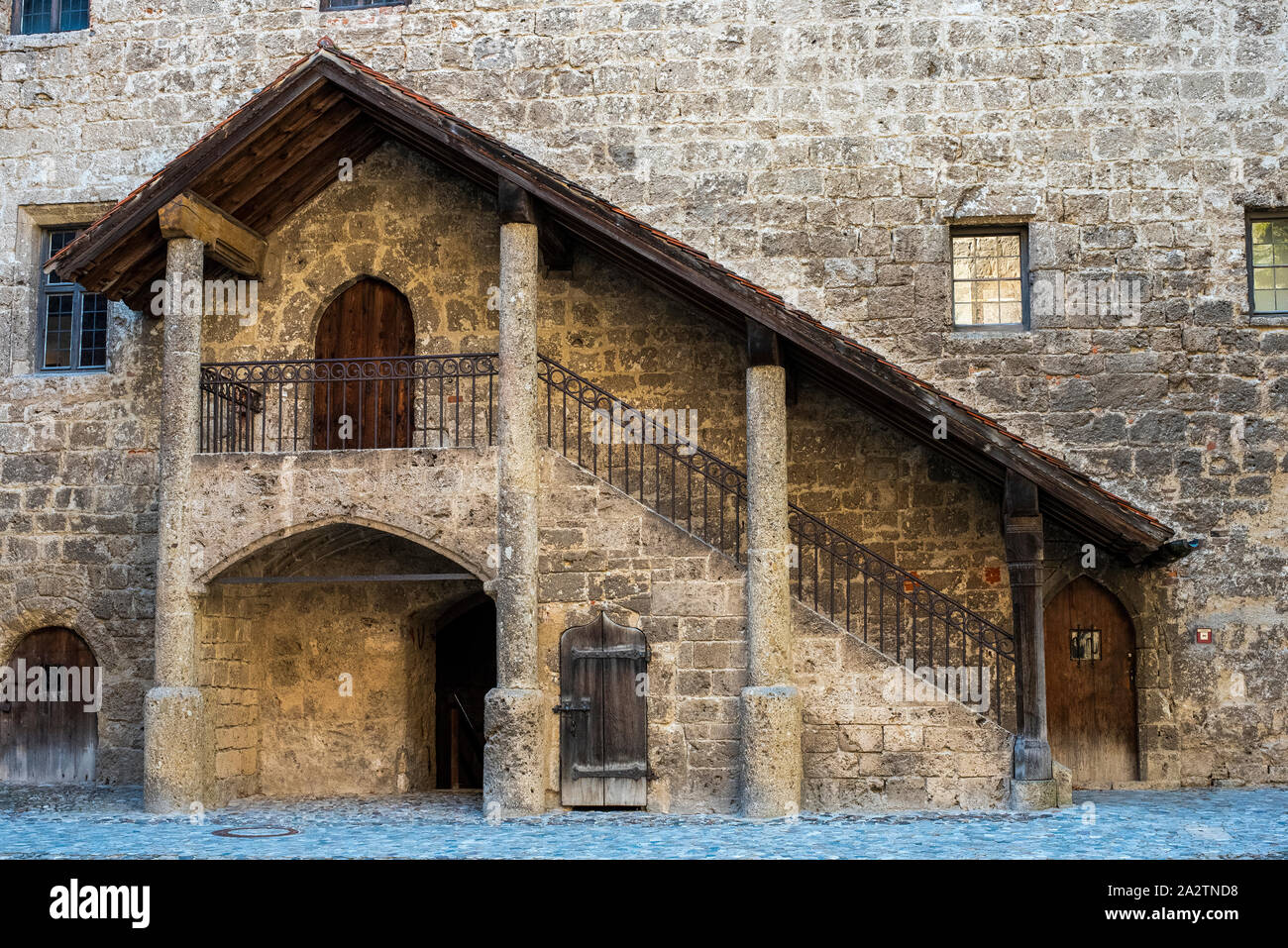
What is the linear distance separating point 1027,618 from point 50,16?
10675mm

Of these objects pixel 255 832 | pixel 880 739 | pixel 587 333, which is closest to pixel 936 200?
pixel 587 333

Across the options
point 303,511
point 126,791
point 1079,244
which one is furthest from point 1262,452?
point 126,791

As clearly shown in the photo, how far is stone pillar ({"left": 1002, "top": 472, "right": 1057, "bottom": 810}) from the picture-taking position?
10.0 meters

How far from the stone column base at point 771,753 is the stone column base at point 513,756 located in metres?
1.51

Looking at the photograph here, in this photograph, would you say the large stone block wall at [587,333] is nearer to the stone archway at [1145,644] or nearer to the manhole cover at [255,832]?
the stone archway at [1145,644]

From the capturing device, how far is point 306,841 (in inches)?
357

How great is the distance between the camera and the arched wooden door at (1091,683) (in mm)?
11984

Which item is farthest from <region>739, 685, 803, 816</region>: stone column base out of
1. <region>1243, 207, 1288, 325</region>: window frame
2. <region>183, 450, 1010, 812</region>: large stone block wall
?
<region>1243, 207, 1288, 325</region>: window frame

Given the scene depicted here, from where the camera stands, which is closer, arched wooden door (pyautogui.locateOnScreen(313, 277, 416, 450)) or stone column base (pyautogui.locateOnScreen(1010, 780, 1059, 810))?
stone column base (pyautogui.locateOnScreen(1010, 780, 1059, 810))

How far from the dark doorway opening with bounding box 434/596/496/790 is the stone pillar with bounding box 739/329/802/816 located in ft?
13.1

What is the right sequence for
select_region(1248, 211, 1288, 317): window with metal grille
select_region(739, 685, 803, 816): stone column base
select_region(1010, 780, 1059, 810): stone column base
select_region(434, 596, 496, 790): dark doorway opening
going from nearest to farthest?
1. select_region(1010, 780, 1059, 810): stone column base
2. select_region(739, 685, 803, 816): stone column base
3. select_region(1248, 211, 1288, 317): window with metal grille
4. select_region(434, 596, 496, 790): dark doorway opening

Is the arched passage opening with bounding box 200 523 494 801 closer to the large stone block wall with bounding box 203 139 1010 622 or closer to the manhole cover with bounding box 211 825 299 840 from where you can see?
the large stone block wall with bounding box 203 139 1010 622

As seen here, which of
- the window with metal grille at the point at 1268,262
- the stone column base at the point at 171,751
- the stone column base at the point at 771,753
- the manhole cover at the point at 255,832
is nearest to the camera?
the manhole cover at the point at 255,832

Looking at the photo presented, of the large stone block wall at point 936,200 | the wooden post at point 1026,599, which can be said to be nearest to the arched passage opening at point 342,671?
the large stone block wall at point 936,200
